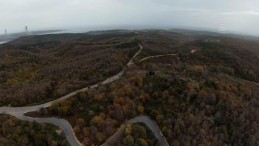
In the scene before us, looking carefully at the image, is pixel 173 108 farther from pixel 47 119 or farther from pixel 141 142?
pixel 47 119

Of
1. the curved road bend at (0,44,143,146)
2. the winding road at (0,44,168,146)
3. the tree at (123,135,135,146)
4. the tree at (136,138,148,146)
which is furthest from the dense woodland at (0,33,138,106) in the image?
the tree at (136,138,148,146)

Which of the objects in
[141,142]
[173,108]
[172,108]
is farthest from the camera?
[173,108]

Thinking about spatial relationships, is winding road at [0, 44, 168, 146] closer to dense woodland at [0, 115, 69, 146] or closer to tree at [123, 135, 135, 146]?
dense woodland at [0, 115, 69, 146]

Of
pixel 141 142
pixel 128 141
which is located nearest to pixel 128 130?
pixel 128 141

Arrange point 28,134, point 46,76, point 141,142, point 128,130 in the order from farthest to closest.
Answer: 1. point 46,76
2. point 128,130
3. point 141,142
4. point 28,134

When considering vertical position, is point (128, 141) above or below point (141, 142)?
above

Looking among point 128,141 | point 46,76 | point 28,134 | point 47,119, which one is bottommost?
point 128,141

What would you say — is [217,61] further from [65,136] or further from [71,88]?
[65,136]

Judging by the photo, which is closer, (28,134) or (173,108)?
(28,134)

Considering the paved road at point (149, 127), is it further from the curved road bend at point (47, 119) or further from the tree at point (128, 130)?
the curved road bend at point (47, 119)

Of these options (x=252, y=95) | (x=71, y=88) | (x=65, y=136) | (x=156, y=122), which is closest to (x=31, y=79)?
(x=71, y=88)
